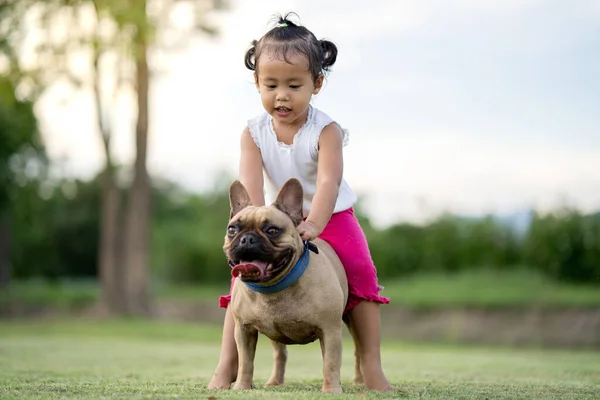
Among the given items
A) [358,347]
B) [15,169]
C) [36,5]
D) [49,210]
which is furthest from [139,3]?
[358,347]

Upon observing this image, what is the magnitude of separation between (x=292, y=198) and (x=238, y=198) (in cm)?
28

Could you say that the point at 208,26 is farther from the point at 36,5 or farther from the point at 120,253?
the point at 120,253

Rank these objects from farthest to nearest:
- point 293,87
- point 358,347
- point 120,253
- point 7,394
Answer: point 120,253, point 358,347, point 293,87, point 7,394

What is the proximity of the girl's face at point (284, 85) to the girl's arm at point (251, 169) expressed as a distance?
0.96 feet

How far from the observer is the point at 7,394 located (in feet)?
11.5

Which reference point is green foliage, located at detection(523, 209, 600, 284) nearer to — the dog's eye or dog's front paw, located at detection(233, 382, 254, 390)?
dog's front paw, located at detection(233, 382, 254, 390)

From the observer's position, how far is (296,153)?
14.5 ft

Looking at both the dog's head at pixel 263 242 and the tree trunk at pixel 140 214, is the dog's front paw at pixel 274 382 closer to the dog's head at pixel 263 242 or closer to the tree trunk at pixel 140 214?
the dog's head at pixel 263 242

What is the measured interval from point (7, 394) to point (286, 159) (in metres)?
1.80

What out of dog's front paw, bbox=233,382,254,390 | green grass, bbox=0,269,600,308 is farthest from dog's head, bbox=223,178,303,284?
green grass, bbox=0,269,600,308

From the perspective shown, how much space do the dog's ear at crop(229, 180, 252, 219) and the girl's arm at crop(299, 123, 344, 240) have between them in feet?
1.01

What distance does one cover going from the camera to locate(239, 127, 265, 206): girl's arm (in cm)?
439

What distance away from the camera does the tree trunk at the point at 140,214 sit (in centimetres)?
1939

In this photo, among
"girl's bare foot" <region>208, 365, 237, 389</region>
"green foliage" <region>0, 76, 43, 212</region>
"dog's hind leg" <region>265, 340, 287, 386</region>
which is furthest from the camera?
"green foliage" <region>0, 76, 43, 212</region>
